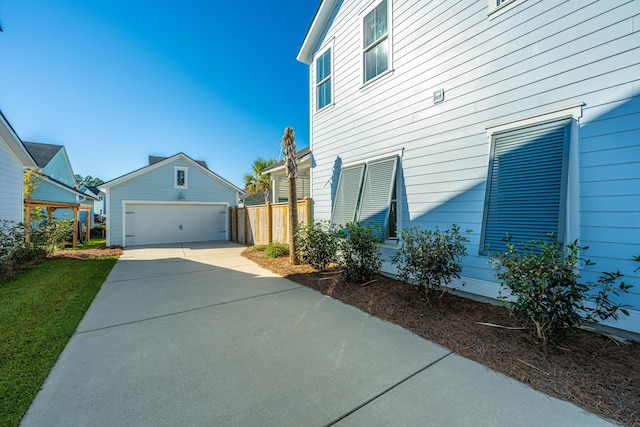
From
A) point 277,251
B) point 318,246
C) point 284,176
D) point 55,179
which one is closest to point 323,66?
point 284,176

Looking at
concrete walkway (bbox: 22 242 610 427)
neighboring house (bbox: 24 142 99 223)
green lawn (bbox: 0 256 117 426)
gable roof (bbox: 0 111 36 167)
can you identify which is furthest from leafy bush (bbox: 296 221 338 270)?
neighboring house (bbox: 24 142 99 223)

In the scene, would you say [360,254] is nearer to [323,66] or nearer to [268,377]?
[268,377]

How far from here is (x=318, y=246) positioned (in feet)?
19.7

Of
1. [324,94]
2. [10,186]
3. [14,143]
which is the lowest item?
[10,186]

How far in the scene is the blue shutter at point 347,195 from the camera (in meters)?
5.95

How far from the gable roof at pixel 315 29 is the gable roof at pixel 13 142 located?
8.42m

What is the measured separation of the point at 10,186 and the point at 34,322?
7.95m

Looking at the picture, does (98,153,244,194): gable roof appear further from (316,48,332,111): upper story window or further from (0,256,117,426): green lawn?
(316,48,332,111): upper story window

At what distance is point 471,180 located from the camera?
3.96m

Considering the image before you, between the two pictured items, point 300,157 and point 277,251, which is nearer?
point 277,251

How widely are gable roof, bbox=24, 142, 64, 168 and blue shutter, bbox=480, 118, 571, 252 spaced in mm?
25246

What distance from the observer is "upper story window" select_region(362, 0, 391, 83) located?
17.9 feet

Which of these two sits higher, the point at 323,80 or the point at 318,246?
the point at 323,80

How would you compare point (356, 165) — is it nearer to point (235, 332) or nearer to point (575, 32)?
point (575, 32)
